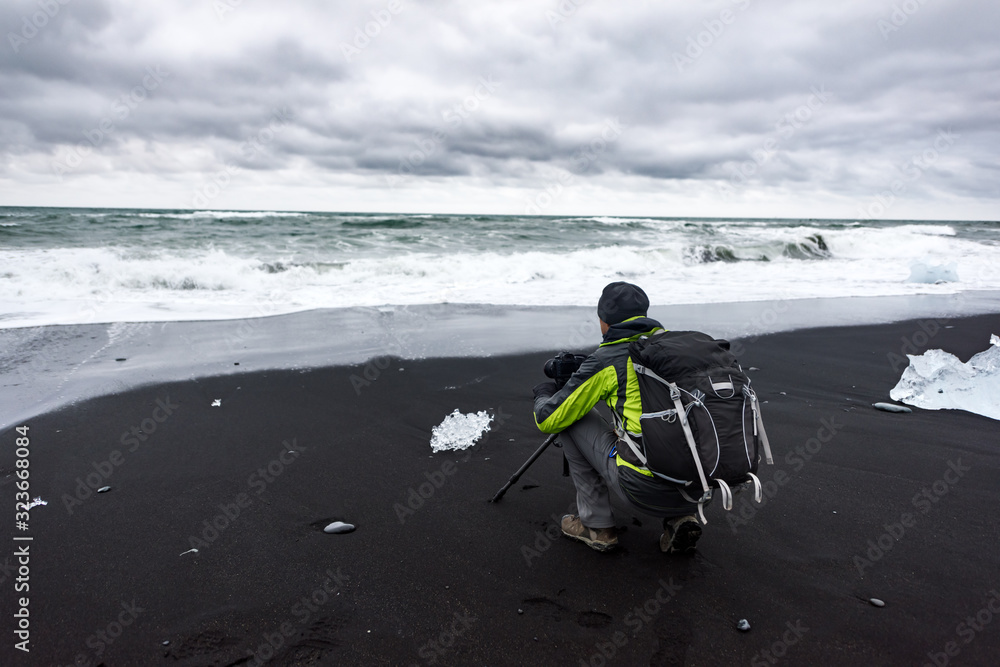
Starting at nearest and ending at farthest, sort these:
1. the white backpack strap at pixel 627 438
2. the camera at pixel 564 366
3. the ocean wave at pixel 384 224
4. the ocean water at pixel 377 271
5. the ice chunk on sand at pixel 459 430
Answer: the white backpack strap at pixel 627 438 < the camera at pixel 564 366 < the ice chunk on sand at pixel 459 430 < the ocean water at pixel 377 271 < the ocean wave at pixel 384 224

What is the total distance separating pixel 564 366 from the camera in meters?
2.90

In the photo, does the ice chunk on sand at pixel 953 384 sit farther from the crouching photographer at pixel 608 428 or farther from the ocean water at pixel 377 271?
the ocean water at pixel 377 271

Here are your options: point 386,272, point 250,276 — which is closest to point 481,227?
point 386,272

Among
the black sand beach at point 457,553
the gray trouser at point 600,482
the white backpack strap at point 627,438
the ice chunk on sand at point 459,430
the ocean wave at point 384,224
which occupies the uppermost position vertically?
the ocean wave at point 384,224

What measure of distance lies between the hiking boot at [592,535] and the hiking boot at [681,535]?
10.3 inches

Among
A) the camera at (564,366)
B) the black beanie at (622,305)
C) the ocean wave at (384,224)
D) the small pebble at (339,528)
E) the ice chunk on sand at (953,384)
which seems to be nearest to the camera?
the black beanie at (622,305)

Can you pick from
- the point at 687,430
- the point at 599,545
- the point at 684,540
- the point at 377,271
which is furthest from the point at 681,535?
the point at 377,271

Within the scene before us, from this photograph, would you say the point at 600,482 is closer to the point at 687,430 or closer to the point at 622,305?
the point at 687,430

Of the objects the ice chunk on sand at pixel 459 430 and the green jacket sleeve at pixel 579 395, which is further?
the ice chunk on sand at pixel 459 430

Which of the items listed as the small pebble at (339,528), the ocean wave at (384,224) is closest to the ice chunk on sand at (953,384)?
the small pebble at (339,528)

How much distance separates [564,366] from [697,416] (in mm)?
781

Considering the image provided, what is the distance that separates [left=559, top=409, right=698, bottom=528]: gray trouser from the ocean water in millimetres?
8191

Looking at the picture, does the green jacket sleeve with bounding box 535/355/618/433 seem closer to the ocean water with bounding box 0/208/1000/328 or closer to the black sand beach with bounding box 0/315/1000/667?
the black sand beach with bounding box 0/315/1000/667

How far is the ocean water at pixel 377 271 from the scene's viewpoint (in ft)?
36.8
